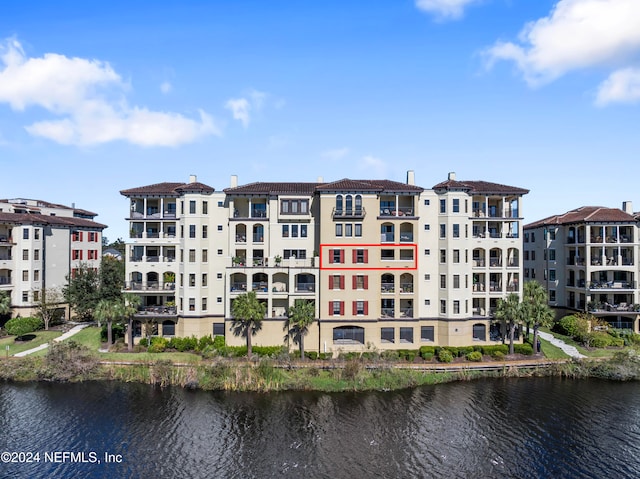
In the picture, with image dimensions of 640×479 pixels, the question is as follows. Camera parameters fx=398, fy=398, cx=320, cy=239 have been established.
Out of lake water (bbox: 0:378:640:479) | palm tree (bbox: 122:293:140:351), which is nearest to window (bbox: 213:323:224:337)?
palm tree (bbox: 122:293:140:351)

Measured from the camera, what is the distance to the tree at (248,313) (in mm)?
42438

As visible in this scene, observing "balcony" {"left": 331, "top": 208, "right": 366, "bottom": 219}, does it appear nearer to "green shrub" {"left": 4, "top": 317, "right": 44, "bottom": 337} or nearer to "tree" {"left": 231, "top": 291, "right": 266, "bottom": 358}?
"tree" {"left": 231, "top": 291, "right": 266, "bottom": 358}

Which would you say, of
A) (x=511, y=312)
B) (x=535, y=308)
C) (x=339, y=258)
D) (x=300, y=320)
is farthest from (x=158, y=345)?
(x=535, y=308)

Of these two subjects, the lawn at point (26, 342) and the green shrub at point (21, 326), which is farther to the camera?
the green shrub at point (21, 326)

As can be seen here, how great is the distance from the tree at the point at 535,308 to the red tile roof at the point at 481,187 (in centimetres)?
1137

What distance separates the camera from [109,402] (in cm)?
3447

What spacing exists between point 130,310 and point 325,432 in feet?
90.2

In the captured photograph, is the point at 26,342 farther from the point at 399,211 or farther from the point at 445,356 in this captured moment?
the point at 445,356

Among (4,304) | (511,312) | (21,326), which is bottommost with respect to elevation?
(21,326)

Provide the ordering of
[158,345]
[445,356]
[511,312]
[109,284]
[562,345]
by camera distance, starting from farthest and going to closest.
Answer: [109,284], [562,345], [158,345], [511,312], [445,356]

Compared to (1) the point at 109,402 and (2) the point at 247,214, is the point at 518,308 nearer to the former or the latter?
(2) the point at 247,214

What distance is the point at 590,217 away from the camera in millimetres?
52875

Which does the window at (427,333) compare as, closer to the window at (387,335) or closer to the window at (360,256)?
the window at (387,335)

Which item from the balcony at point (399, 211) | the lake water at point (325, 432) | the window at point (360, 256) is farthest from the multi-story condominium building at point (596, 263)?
the window at point (360, 256)
